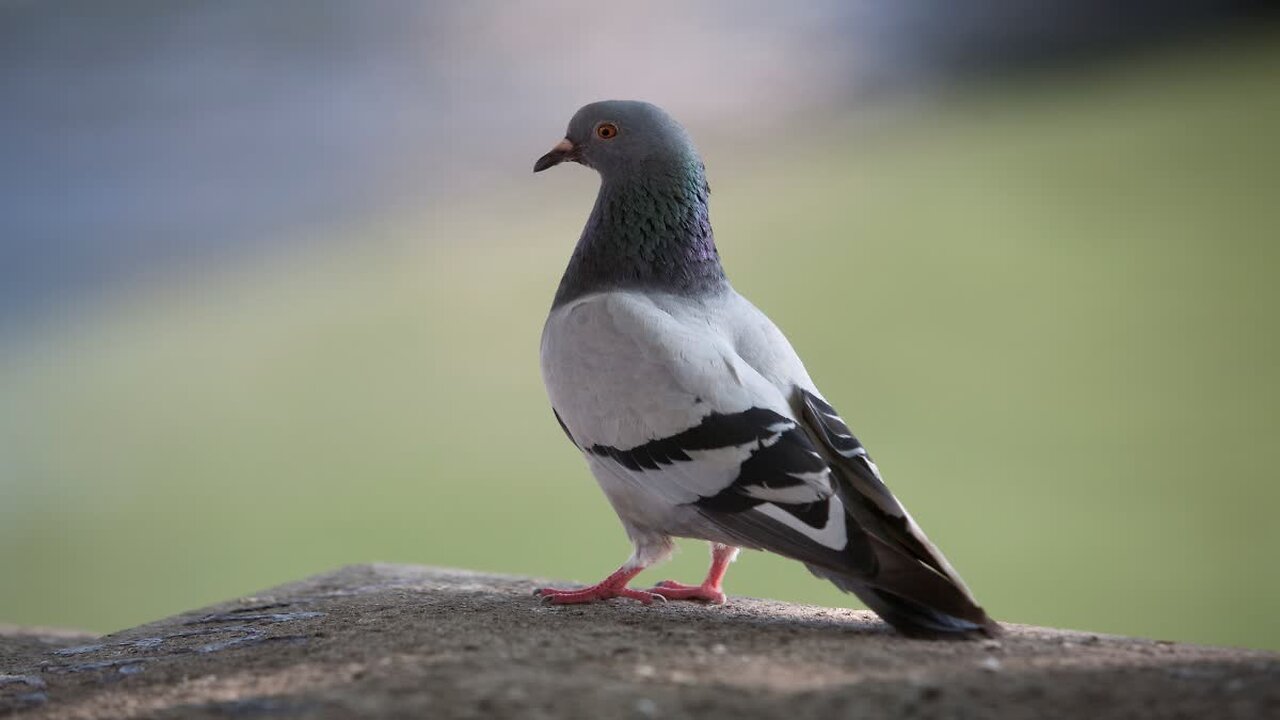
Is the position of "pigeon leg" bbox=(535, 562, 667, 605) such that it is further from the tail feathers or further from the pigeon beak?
the pigeon beak

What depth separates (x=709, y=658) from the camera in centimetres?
294

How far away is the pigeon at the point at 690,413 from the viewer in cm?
317

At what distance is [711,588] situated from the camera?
160 inches

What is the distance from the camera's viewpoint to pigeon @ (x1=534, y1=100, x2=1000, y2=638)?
3.17m

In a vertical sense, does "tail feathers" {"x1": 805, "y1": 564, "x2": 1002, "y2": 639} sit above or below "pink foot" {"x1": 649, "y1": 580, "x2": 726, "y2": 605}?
below

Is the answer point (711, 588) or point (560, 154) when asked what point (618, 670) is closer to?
point (711, 588)

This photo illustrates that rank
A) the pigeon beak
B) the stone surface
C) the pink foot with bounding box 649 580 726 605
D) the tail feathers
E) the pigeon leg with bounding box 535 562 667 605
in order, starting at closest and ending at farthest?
the stone surface, the tail feathers, the pigeon leg with bounding box 535 562 667 605, the pink foot with bounding box 649 580 726 605, the pigeon beak

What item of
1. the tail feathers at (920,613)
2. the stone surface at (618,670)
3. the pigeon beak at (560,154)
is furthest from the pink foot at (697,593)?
the pigeon beak at (560,154)

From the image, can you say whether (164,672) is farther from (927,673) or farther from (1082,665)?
(1082,665)

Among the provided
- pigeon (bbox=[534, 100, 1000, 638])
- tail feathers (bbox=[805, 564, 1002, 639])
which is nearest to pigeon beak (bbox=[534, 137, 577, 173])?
pigeon (bbox=[534, 100, 1000, 638])

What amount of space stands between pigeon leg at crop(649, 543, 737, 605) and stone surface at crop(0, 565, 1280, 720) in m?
0.12

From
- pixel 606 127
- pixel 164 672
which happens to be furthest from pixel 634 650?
pixel 606 127

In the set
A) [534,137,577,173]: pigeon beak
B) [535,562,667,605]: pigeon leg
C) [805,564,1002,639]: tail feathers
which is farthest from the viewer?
[534,137,577,173]: pigeon beak

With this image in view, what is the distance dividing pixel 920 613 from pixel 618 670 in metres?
0.90
